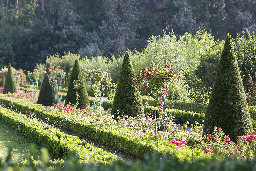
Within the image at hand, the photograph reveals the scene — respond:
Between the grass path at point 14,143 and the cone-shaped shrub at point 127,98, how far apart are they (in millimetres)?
2981

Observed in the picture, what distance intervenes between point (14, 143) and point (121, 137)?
312 cm

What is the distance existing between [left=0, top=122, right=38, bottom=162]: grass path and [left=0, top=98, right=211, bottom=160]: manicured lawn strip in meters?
1.36

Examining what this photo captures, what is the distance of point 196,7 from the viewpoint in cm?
3481

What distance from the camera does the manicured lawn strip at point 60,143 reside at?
4715mm

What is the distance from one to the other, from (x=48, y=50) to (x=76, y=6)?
8.64 meters

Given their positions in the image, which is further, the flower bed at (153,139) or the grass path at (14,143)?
the grass path at (14,143)

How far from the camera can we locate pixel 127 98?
827cm

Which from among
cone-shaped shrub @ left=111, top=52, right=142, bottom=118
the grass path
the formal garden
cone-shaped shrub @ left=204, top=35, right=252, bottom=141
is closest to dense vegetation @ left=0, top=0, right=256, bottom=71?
the formal garden

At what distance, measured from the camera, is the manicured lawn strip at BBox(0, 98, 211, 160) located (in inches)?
189

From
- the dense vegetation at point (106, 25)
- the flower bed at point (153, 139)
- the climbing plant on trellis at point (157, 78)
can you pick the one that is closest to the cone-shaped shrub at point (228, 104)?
the flower bed at point (153, 139)

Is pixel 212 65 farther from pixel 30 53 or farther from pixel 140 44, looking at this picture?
pixel 30 53

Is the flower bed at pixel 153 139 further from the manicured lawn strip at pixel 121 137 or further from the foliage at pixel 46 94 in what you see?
the foliage at pixel 46 94

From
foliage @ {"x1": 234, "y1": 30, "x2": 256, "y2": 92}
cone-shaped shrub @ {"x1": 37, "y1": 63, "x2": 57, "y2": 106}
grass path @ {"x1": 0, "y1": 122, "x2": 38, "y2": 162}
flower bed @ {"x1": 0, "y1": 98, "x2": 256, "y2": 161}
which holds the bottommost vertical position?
grass path @ {"x1": 0, "y1": 122, "x2": 38, "y2": 162}

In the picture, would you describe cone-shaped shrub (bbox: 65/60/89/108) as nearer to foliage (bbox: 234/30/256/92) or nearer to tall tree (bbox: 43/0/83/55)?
foliage (bbox: 234/30/256/92)
